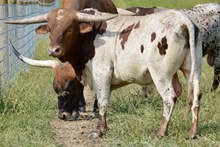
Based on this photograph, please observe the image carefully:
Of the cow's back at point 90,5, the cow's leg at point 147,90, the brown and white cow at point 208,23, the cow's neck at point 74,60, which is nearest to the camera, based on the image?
the cow's neck at point 74,60

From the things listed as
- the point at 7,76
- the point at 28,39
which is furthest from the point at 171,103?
the point at 28,39

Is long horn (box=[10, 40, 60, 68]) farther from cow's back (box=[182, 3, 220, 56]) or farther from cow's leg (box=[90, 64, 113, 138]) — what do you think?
Answer: cow's back (box=[182, 3, 220, 56])

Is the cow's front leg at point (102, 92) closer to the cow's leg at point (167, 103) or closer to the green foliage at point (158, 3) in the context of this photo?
the cow's leg at point (167, 103)

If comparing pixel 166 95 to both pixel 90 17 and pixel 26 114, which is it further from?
pixel 26 114

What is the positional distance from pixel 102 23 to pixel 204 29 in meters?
2.31

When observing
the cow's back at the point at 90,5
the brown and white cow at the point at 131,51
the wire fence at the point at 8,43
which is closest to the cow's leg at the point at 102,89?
the brown and white cow at the point at 131,51

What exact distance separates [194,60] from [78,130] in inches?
82.9

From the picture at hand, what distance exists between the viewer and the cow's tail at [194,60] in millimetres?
6551

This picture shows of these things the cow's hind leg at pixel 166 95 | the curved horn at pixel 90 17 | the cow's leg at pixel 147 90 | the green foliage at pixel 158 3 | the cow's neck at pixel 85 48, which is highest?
the curved horn at pixel 90 17

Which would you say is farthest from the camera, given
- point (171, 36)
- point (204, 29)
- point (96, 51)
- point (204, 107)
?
point (204, 29)

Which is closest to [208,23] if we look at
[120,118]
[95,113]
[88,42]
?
[95,113]

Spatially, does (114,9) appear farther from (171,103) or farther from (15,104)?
(171,103)

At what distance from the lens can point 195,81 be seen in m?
6.85

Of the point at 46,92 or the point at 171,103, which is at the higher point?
the point at 171,103
